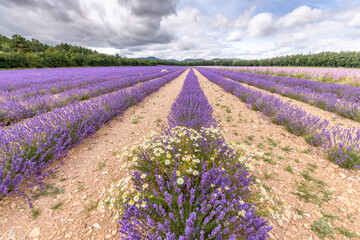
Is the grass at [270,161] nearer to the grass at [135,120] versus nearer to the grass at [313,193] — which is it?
the grass at [313,193]

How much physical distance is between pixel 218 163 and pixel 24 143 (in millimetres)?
3042

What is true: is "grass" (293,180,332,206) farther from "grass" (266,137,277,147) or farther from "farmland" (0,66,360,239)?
"grass" (266,137,277,147)

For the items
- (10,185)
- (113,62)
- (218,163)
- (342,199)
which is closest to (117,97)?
(10,185)

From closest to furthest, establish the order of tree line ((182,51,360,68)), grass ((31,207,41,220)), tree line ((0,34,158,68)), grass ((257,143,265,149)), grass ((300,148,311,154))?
grass ((31,207,41,220)) → grass ((300,148,311,154)) → grass ((257,143,265,149)) → tree line ((0,34,158,68)) → tree line ((182,51,360,68))

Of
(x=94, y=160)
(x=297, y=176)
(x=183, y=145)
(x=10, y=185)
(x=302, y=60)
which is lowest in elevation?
(x=297, y=176)

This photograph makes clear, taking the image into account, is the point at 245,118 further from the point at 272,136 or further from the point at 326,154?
the point at 326,154

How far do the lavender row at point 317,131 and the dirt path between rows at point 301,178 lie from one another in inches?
6.3

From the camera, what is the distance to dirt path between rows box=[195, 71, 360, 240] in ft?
5.03

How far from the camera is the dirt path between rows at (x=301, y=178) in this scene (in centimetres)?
153

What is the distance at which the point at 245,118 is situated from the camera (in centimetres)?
465

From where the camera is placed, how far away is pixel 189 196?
139 cm

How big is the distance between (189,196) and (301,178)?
210 centimetres

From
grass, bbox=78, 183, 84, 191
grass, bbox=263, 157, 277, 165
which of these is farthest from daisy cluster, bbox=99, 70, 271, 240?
grass, bbox=263, 157, 277, 165

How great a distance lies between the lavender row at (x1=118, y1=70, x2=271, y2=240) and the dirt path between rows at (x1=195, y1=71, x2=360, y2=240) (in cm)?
63
